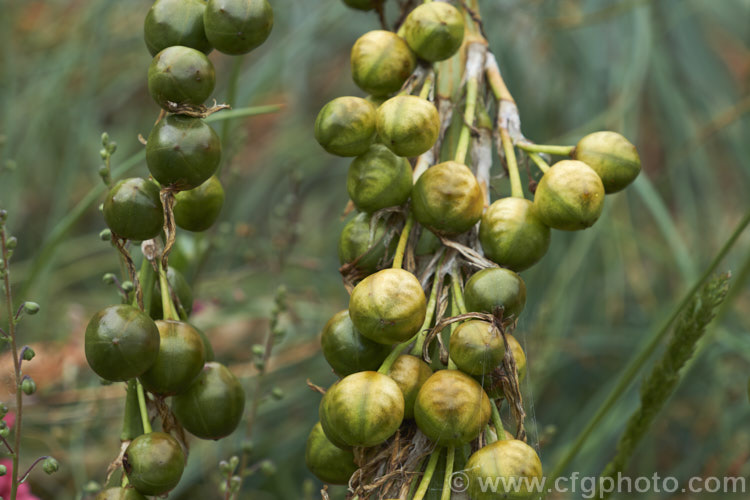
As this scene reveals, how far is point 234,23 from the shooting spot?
16.8 inches

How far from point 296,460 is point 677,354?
0.77 meters

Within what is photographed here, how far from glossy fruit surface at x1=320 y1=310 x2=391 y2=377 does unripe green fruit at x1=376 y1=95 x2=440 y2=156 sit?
0.11 meters

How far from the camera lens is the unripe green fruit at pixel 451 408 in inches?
15.2

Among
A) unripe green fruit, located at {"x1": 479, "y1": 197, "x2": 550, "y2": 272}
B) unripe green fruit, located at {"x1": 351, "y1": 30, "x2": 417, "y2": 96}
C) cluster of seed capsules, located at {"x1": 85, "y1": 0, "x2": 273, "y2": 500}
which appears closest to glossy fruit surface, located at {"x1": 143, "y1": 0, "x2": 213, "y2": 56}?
cluster of seed capsules, located at {"x1": 85, "y1": 0, "x2": 273, "y2": 500}

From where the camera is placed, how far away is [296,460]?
3.59 feet

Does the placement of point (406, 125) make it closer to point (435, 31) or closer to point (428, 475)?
point (435, 31)

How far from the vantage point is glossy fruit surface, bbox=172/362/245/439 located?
44cm

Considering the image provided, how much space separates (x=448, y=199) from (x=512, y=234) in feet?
0.14

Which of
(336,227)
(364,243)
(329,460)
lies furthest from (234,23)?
(336,227)

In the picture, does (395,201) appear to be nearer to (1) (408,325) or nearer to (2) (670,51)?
(1) (408,325)

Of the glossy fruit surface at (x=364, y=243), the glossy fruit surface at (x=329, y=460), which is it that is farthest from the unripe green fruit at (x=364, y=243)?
the glossy fruit surface at (x=329, y=460)

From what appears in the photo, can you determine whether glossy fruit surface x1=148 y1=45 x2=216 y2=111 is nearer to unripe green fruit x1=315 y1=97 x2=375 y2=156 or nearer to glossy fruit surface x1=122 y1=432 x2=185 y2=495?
unripe green fruit x1=315 y1=97 x2=375 y2=156

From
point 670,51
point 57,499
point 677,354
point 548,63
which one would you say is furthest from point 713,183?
point 57,499

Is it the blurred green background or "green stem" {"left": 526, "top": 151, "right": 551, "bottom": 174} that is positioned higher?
"green stem" {"left": 526, "top": 151, "right": 551, "bottom": 174}
